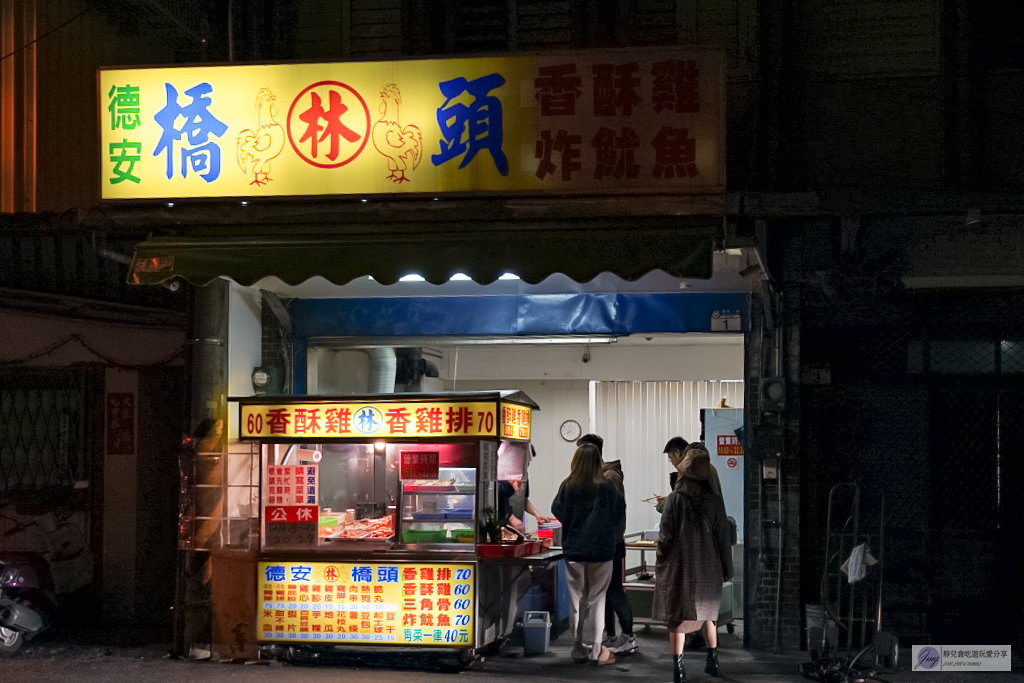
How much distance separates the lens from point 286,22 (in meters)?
12.3

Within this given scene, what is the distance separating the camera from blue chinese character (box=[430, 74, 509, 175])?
9.36 metres

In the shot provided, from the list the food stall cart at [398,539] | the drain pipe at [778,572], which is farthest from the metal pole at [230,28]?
the drain pipe at [778,572]

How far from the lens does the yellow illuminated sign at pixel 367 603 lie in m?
9.66

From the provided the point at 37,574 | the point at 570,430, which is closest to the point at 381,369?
the point at 570,430

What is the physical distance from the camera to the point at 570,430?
15.4 m

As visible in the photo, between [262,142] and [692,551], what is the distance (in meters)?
5.26

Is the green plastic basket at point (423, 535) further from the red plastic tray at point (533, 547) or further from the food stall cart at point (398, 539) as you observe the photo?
the red plastic tray at point (533, 547)

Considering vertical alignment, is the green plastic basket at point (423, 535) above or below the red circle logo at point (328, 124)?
below

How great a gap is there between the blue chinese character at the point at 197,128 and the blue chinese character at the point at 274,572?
11.8 feet

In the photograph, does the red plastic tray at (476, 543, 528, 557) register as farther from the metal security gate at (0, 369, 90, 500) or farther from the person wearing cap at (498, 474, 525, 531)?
the metal security gate at (0, 369, 90, 500)

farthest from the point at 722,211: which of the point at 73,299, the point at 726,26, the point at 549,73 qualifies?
the point at 73,299

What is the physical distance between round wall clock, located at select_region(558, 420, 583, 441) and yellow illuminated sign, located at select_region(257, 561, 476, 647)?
5872 mm

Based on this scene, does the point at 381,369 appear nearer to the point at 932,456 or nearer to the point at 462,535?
the point at 462,535

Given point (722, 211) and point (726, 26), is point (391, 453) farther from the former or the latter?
point (726, 26)
